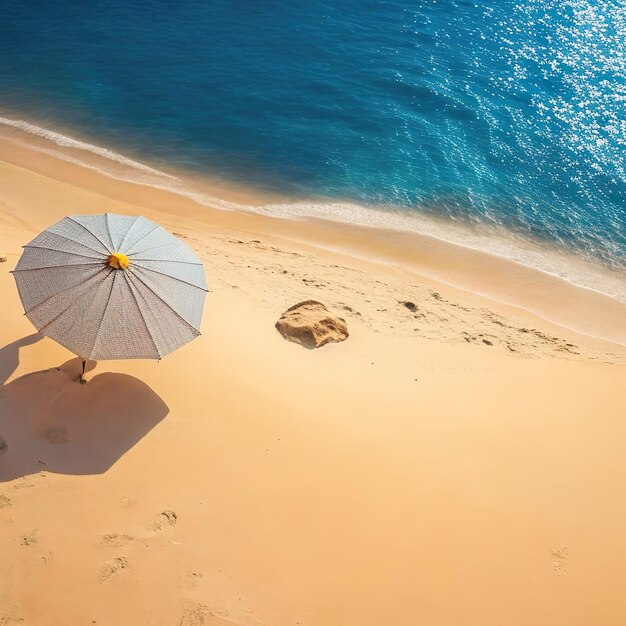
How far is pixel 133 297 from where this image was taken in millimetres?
7359

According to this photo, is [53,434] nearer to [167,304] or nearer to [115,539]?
[115,539]

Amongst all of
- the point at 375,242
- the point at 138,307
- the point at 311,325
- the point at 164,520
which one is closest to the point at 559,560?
the point at 164,520

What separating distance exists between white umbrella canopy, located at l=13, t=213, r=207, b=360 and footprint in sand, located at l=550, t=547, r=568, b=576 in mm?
5745

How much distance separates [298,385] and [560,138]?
56.5 feet

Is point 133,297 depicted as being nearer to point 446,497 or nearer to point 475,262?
point 446,497

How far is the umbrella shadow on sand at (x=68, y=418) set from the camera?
23.2 feet

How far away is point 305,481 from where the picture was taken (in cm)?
757

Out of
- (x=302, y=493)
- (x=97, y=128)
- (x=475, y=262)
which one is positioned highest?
(x=97, y=128)

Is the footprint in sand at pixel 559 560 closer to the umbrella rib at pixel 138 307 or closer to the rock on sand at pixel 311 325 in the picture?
the rock on sand at pixel 311 325

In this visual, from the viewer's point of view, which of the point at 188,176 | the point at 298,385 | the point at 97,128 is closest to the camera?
the point at 298,385

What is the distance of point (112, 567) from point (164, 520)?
77 cm

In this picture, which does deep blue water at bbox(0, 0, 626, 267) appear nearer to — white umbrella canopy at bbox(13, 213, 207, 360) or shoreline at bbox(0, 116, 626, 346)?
shoreline at bbox(0, 116, 626, 346)

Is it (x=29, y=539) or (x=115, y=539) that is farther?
(x=115, y=539)

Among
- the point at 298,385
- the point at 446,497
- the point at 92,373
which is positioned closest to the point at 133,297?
the point at 92,373
